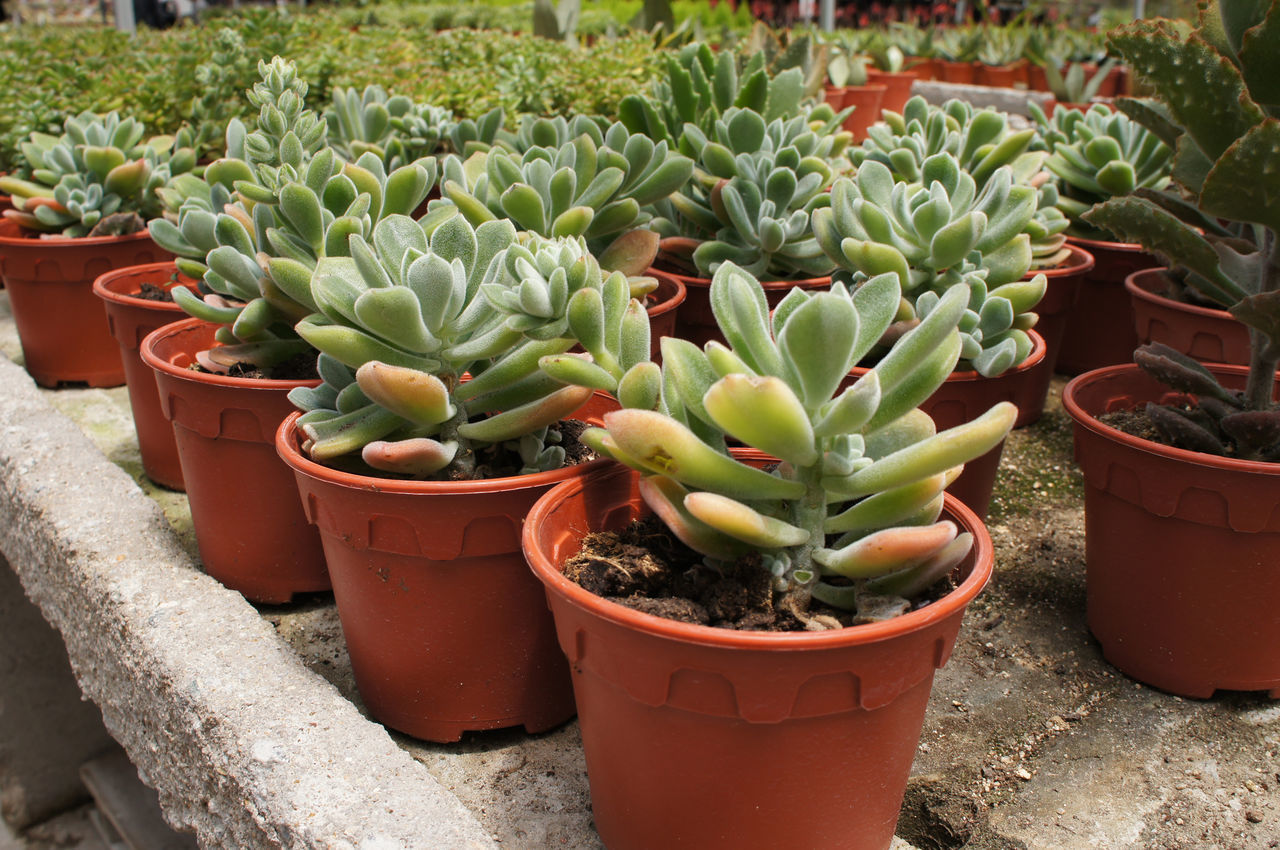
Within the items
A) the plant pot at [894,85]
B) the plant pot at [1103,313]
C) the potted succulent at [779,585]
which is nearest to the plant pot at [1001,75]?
the plant pot at [894,85]

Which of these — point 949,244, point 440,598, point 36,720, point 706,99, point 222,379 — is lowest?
point 36,720

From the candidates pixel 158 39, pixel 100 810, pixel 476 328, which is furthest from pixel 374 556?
pixel 158 39

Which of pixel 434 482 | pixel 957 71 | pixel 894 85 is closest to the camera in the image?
pixel 434 482

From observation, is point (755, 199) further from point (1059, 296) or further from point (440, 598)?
point (440, 598)

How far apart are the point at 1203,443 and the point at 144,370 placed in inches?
75.5

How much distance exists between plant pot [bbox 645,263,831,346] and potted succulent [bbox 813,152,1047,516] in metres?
0.25

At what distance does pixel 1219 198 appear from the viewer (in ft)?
4.53

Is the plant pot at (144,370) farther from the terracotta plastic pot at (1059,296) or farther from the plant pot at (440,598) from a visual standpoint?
the terracotta plastic pot at (1059,296)

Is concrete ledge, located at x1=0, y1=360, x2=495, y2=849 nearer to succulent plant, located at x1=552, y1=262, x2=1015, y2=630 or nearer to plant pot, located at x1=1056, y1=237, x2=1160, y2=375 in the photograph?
succulent plant, located at x1=552, y1=262, x2=1015, y2=630

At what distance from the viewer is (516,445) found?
145 centimetres

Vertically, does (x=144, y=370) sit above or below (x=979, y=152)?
below

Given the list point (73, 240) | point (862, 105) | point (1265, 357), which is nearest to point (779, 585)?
point (1265, 357)

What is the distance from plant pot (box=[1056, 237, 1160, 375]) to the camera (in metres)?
2.59

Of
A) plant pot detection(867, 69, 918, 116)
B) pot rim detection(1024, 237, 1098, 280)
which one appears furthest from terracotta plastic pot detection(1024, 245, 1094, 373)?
plant pot detection(867, 69, 918, 116)
